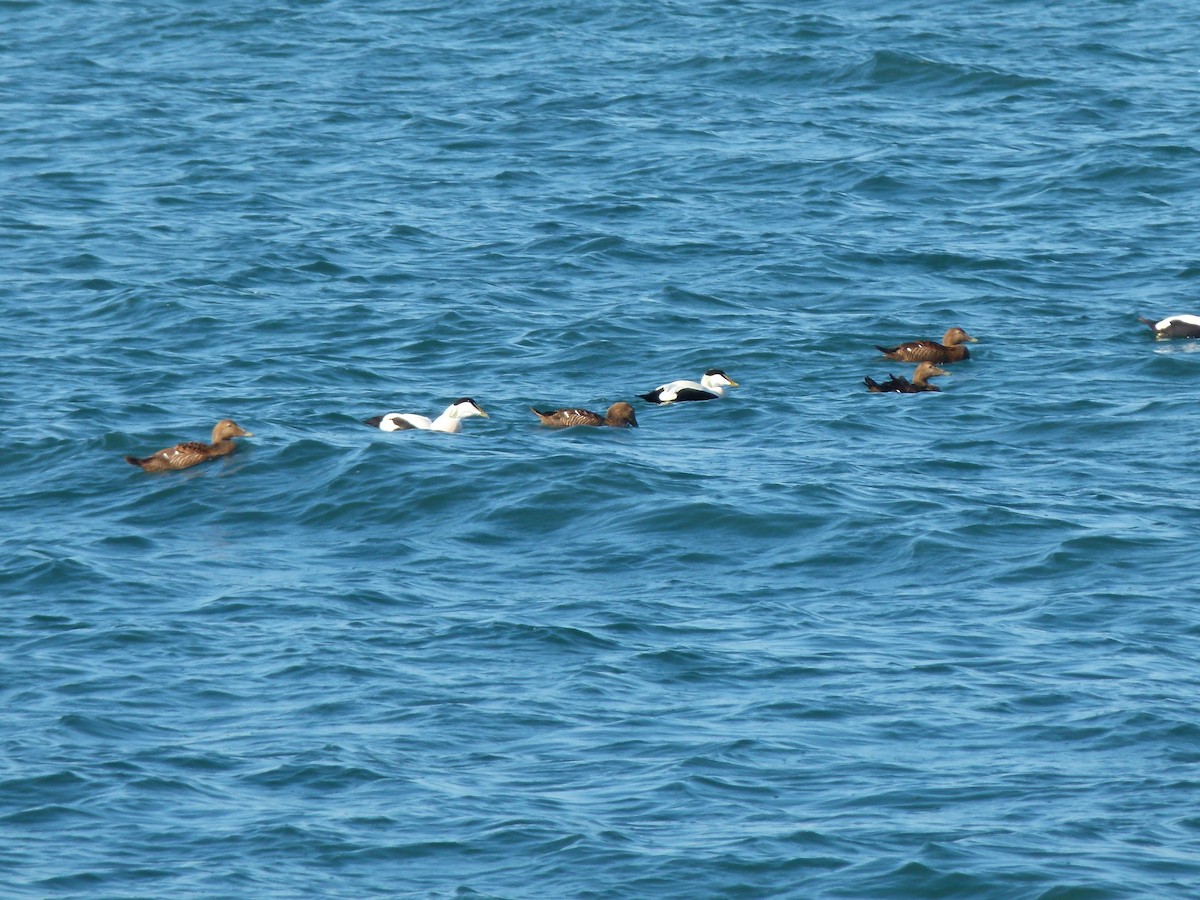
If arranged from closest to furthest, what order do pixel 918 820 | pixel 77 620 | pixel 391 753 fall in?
pixel 918 820, pixel 391 753, pixel 77 620

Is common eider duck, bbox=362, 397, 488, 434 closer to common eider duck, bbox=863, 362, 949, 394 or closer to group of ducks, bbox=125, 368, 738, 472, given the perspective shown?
group of ducks, bbox=125, 368, 738, 472

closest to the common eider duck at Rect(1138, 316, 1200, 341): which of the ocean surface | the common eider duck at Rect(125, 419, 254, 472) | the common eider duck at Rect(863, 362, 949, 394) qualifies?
the ocean surface

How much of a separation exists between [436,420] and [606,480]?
2.08 m

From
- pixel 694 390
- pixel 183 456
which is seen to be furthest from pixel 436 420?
pixel 694 390

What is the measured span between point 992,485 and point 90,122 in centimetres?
1783

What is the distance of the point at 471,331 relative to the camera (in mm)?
20766

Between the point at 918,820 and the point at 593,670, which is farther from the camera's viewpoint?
the point at 593,670

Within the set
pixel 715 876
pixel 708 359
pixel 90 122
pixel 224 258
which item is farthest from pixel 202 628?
pixel 90 122

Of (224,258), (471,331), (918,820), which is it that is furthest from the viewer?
(224,258)

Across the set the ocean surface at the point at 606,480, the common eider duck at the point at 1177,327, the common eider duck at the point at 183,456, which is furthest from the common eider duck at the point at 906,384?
the common eider duck at the point at 183,456

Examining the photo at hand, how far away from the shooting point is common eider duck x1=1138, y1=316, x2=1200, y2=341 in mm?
19531

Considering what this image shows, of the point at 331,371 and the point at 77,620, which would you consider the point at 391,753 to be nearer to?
the point at 77,620

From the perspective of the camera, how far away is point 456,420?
57.3ft

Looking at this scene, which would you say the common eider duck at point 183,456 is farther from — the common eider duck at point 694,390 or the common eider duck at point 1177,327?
the common eider duck at point 1177,327
